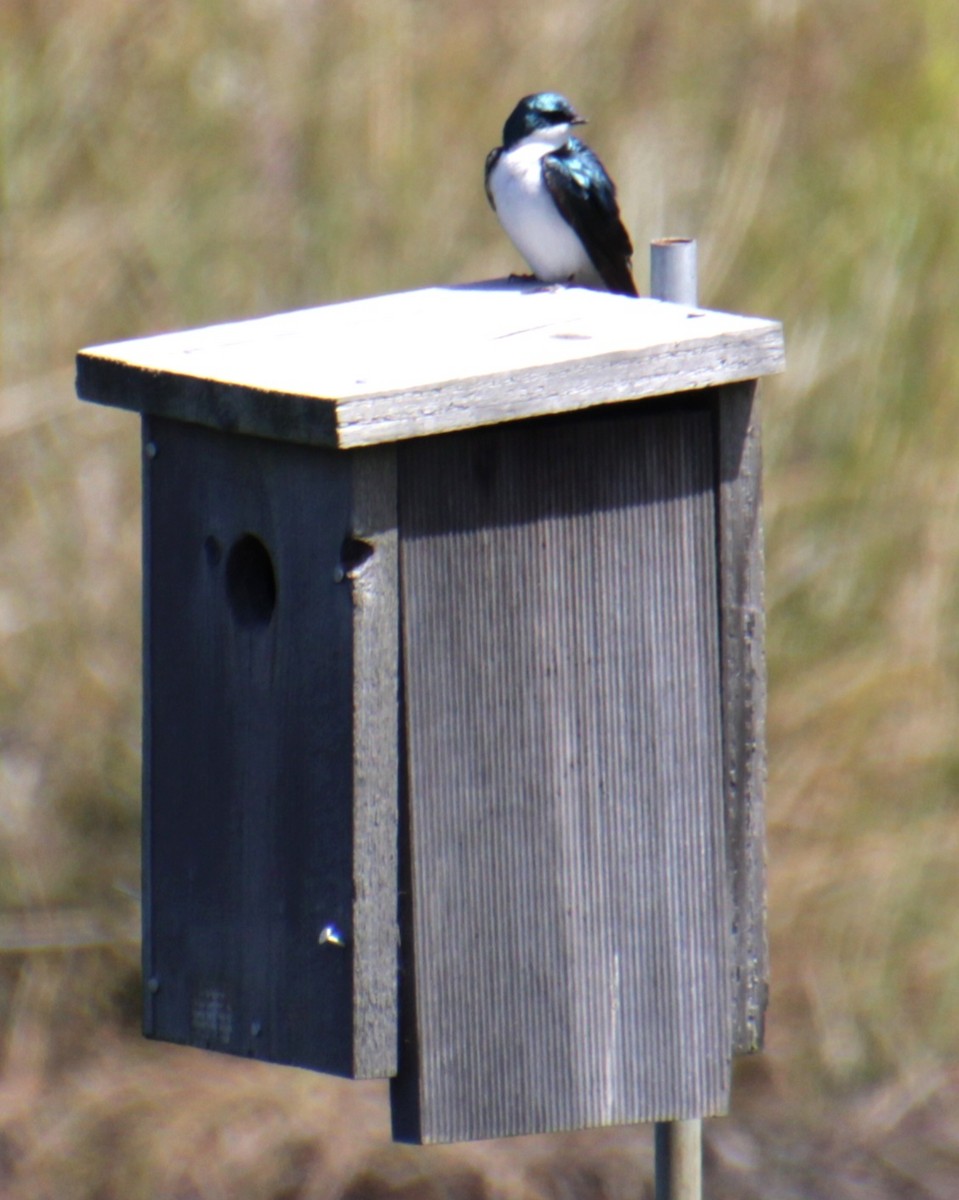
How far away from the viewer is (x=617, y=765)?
1.75 meters

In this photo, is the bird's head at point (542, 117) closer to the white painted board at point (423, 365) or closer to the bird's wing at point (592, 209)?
the bird's wing at point (592, 209)

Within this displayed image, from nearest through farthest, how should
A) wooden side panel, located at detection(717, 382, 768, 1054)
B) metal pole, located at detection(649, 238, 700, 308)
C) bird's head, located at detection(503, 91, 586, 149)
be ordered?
wooden side panel, located at detection(717, 382, 768, 1054), metal pole, located at detection(649, 238, 700, 308), bird's head, located at detection(503, 91, 586, 149)

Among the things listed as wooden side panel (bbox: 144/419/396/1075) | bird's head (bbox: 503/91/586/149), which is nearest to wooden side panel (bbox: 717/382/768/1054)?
wooden side panel (bbox: 144/419/396/1075)

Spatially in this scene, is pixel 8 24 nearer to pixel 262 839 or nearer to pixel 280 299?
pixel 280 299

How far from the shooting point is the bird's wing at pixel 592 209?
2635mm

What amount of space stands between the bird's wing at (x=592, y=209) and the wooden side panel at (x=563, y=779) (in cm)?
93

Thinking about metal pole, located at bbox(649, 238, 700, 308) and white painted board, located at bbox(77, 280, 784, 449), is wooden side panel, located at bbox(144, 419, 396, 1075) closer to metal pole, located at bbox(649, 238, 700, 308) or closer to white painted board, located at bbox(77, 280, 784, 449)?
white painted board, located at bbox(77, 280, 784, 449)

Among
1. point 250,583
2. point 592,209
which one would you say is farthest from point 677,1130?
point 592,209

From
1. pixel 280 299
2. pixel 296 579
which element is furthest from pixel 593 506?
pixel 280 299

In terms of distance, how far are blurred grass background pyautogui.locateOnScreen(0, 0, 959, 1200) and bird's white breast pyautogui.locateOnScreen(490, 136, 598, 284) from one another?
1.14m

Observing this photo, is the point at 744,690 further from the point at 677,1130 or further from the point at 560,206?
the point at 560,206

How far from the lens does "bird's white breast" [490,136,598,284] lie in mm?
2691

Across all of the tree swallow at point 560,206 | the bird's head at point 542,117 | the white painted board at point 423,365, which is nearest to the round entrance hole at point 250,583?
the white painted board at point 423,365

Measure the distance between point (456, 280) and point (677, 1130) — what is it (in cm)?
244
